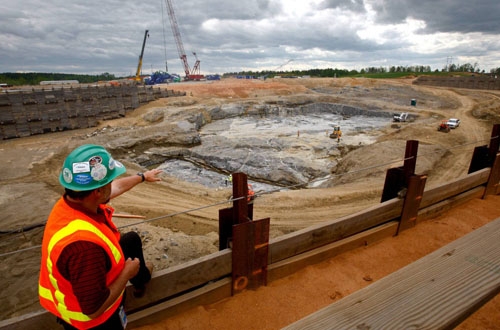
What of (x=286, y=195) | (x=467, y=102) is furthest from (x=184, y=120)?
(x=467, y=102)

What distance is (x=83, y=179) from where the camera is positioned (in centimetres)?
166

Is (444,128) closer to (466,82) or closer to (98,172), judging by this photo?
(98,172)

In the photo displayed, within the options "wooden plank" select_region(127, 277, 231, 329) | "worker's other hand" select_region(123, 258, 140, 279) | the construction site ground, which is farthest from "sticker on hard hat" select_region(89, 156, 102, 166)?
the construction site ground

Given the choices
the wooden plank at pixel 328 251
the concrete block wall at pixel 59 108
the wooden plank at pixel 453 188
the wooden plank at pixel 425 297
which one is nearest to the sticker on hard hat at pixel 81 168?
the wooden plank at pixel 425 297

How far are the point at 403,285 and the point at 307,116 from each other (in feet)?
119

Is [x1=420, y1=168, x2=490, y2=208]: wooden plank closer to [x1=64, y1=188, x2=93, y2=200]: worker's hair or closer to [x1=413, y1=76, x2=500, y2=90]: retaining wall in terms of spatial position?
[x1=64, y1=188, x2=93, y2=200]: worker's hair

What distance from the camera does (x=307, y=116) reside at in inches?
1433

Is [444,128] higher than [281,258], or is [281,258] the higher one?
[281,258]

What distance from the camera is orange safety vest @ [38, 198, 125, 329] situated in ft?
5.00

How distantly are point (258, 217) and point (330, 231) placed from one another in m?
5.86

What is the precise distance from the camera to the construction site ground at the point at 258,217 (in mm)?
2980

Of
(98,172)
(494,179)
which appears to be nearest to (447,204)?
(494,179)

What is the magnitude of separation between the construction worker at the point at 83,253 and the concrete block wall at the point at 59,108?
83.2 ft

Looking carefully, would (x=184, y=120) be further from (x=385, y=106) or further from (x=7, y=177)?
(x=385, y=106)
